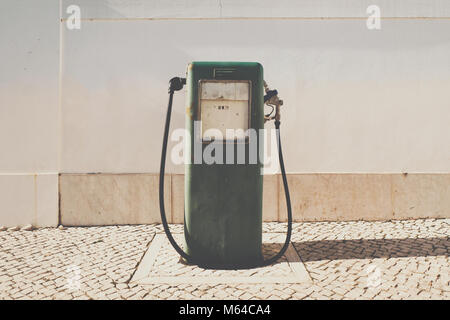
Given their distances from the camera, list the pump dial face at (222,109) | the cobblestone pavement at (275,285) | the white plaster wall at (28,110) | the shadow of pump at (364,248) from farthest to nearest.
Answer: the white plaster wall at (28,110) < the shadow of pump at (364,248) < the pump dial face at (222,109) < the cobblestone pavement at (275,285)

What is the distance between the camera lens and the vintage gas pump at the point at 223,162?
9.98 feet

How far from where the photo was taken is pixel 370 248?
369 cm

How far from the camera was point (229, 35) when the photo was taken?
4.57 metres

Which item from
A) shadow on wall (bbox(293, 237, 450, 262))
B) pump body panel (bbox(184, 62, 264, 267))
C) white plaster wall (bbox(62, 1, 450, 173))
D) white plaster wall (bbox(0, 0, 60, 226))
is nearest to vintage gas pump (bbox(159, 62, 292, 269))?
pump body panel (bbox(184, 62, 264, 267))

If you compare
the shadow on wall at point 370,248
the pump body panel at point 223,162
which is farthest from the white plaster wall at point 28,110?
the shadow on wall at point 370,248

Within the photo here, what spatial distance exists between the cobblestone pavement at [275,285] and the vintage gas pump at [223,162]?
40 centimetres

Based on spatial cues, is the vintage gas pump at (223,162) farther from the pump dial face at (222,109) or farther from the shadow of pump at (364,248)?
the shadow of pump at (364,248)

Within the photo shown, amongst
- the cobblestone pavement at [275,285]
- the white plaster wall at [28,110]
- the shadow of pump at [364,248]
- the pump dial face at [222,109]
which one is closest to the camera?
the cobblestone pavement at [275,285]

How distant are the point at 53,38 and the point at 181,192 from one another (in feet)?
8.40

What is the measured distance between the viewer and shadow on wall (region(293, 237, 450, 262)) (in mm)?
3480

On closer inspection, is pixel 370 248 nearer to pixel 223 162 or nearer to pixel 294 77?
pixel 223 162

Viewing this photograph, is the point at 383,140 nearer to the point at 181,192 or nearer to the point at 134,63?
the point at 181,192

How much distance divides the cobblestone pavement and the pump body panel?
43cm

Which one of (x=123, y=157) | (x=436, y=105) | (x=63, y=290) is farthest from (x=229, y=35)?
(x=63, y=290)
